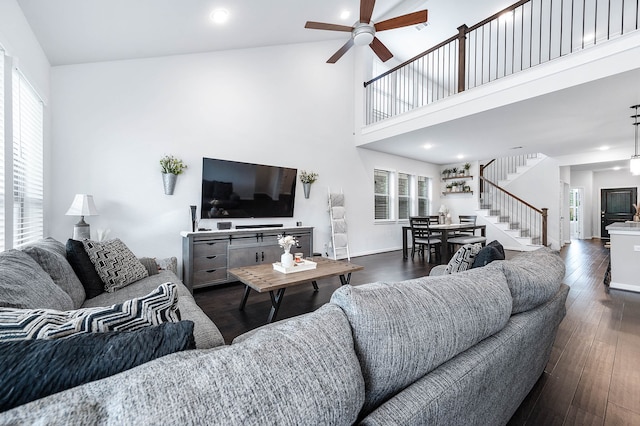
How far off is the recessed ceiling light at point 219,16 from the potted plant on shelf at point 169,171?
1.89 metres

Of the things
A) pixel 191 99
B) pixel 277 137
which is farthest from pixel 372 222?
pixel 191 99

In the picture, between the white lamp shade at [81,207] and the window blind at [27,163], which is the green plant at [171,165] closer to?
the white lamp shade at [81,207]

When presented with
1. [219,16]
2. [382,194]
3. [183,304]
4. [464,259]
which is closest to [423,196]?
[382,194]

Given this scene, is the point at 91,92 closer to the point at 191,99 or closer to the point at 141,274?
the point at 191,99

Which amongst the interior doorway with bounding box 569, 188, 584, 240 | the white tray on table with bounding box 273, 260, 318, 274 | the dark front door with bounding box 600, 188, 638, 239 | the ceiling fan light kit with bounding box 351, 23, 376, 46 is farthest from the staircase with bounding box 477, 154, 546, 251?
the white tray on table with bounding box 273, 260, 318, 274

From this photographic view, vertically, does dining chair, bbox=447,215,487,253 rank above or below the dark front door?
below

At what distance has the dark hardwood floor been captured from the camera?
153 centimetres

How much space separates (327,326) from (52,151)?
4177 millimetres

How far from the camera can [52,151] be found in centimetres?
323

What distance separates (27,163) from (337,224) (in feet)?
14.6

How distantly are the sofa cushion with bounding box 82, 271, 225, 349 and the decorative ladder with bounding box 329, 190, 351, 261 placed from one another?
3372 mm

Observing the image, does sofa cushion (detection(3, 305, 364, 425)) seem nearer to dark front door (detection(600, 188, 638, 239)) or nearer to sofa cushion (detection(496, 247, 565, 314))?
sofa cushion (detection(496, 247, 565, 314))

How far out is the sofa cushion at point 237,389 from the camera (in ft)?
1.46

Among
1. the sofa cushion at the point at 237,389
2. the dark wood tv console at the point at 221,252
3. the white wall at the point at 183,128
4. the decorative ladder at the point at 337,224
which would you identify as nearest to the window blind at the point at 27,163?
the white wall at the point at 183,128
